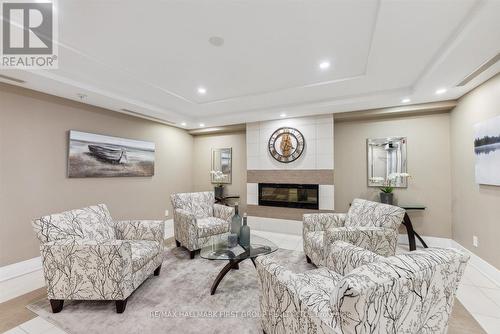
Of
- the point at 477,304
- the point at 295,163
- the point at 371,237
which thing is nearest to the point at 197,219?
the point at 295,163

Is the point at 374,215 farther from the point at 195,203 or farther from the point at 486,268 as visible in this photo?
the point at 195,203

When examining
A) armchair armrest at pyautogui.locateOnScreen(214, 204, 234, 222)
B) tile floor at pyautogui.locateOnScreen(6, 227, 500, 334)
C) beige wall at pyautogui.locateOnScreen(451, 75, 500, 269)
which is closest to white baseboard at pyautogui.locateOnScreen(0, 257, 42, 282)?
tile floor at pyautogui.locateOnScreen(6, 227, 500, 334)

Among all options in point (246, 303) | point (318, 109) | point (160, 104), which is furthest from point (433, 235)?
point (160, 104)

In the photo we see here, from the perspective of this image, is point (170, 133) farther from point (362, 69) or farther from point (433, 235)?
point (433, 235)

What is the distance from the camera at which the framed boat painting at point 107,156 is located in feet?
11.6

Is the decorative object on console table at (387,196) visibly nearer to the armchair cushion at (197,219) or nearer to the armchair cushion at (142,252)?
the armchair cushion at (197,219)

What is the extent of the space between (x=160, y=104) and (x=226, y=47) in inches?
94.2

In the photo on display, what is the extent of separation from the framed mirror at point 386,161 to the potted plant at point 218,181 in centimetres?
331

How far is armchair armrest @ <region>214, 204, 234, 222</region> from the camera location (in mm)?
3767

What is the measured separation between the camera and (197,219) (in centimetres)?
373

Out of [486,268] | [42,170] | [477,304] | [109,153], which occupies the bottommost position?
[477,304]

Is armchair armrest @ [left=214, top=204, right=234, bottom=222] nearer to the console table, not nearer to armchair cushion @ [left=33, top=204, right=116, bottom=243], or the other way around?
armchair cushion @ [left=33, top=204, right=116, bottom=243]

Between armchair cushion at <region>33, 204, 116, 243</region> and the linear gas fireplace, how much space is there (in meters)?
3.07

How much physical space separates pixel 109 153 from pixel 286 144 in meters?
3.52
